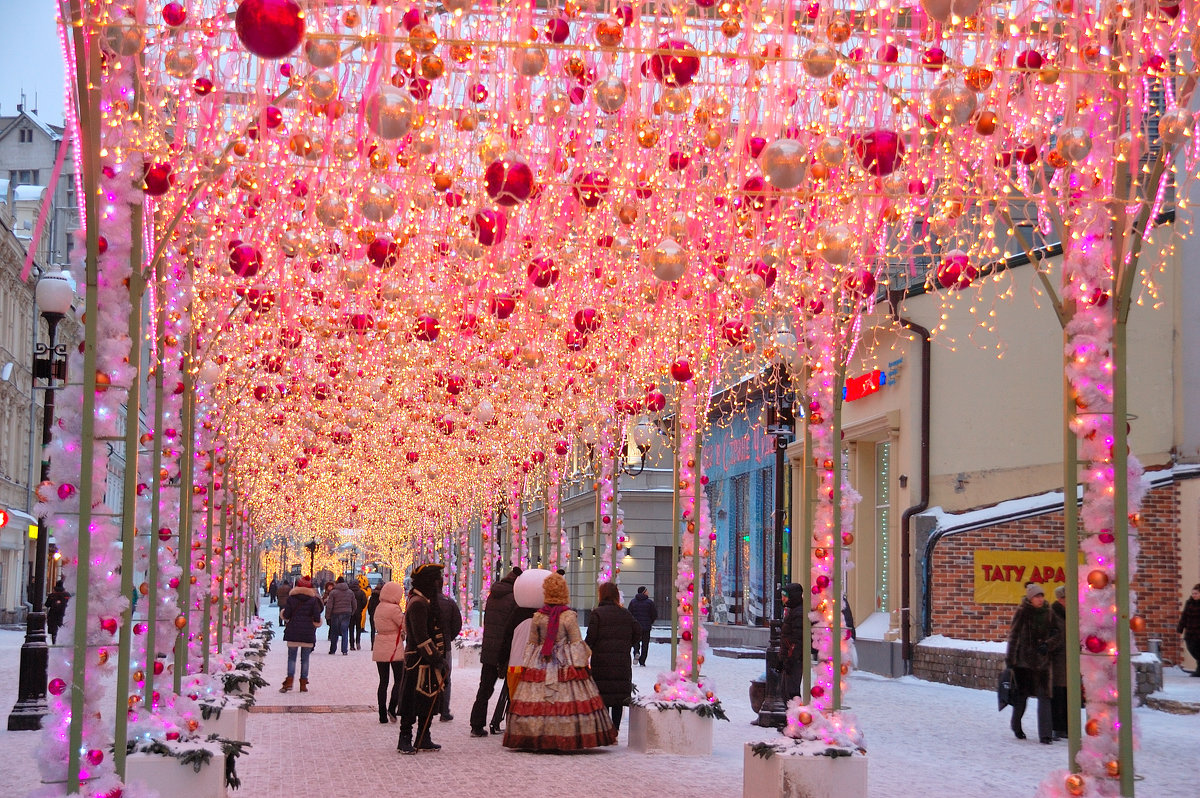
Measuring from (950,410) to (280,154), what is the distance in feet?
54.3

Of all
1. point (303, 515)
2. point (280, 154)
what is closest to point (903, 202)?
point (280, 154)

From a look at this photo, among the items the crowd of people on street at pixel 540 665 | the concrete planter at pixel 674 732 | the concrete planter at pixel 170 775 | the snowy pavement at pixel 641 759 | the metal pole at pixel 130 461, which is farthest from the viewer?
the concrete planter at pixel 674 732

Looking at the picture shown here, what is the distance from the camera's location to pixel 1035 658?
15484mm

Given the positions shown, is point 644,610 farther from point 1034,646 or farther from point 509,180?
point 509,180

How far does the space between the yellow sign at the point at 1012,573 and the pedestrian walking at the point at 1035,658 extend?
295 inches

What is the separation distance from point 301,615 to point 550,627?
9101 millimetres

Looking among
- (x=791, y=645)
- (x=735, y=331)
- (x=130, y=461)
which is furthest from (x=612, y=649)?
(x=130, y=461)

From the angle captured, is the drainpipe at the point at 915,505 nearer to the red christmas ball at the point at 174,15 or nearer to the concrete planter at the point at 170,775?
the concrete planter at the point at 170,775

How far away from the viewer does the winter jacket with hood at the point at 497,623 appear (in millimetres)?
15407

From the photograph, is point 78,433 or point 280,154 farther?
point 280,154

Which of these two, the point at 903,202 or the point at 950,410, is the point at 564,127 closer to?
the point at 903,202

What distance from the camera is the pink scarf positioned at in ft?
44.3

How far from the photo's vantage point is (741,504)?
3869 centimetres

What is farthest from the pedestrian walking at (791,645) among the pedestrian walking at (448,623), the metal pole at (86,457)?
the metal pole at (86,457)
